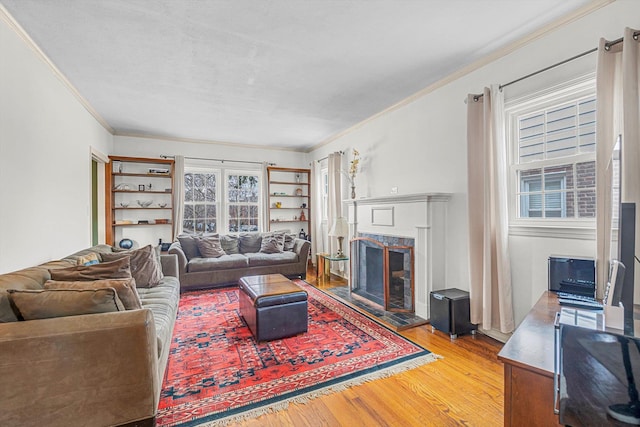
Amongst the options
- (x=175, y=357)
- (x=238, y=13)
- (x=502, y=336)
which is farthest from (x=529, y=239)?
(x=175, y=357)

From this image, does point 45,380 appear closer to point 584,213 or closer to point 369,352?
point 369,352

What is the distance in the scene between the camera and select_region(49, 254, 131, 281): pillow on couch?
2.21 metres

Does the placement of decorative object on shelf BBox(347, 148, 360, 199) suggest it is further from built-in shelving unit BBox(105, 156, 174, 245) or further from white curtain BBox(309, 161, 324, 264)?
built-in shelving unit BBox(105, 156, 174, 245)

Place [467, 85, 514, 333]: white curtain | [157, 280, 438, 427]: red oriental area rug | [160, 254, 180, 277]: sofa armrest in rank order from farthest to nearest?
[160, 254, 180, 277]: sofa armrest → [467, 85, 514, 333]: white curtain → [157, 280, 438, 427]: red oriental area rug

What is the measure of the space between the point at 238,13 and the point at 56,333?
2301mm

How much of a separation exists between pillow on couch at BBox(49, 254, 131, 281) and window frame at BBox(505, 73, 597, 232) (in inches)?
137

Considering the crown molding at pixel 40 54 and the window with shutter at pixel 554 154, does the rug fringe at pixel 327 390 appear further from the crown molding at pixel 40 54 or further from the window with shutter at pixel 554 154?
the crown molding at pixel 40 54

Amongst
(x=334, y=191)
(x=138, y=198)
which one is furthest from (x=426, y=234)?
(x=138, y=198)

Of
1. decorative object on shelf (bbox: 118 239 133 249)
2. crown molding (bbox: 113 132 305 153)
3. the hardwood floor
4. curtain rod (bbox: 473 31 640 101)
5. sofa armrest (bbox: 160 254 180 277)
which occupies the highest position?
crown molding (bbox: 113 132 305 153)

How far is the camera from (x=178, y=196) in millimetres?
5699

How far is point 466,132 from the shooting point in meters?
3.07

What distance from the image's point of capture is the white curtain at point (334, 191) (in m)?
5.50

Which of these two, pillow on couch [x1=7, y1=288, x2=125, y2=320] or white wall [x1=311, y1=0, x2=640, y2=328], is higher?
white wall [x1=311, y1=0, x2=640, y2=328]

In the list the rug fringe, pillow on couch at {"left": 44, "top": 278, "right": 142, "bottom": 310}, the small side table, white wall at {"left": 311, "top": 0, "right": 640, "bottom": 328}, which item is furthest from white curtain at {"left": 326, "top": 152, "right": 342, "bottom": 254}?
pillow on couch at {"left": 44, "top": 278, "right": 142, "bottom": 310}
